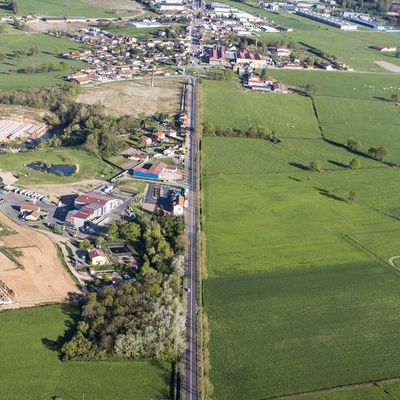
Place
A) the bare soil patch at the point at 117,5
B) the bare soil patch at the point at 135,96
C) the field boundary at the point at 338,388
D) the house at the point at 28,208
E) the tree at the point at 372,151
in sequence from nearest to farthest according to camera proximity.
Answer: the field boundary at the point at 338,388 < the house at the point at 28,208 < the tree at the point at 372,151 < the bare soil patch at the point at 135,96 < the bare soil patch at the point at 117,5

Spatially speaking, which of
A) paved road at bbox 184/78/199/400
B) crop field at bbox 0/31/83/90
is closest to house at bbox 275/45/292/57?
crop field at bbox 0/31/83/90

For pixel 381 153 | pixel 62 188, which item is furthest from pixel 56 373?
pixel 381 153

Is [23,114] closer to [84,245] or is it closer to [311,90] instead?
[84,245]

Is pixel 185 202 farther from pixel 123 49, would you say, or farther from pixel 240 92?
pixel 123 49

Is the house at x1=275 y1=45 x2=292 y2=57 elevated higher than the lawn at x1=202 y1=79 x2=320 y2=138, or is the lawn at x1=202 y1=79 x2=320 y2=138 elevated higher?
the house at x1=275 y1=45 x2=292 y2=57

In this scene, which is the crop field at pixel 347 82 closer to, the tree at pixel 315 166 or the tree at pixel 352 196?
the tree at pixel 315 166

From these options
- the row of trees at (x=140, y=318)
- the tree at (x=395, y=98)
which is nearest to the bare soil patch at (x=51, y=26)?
the tree at (x=395, y=98)

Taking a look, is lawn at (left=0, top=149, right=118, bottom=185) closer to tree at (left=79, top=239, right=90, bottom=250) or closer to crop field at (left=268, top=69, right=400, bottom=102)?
tree at (left=79, top=239, right=90, bottom=250)
